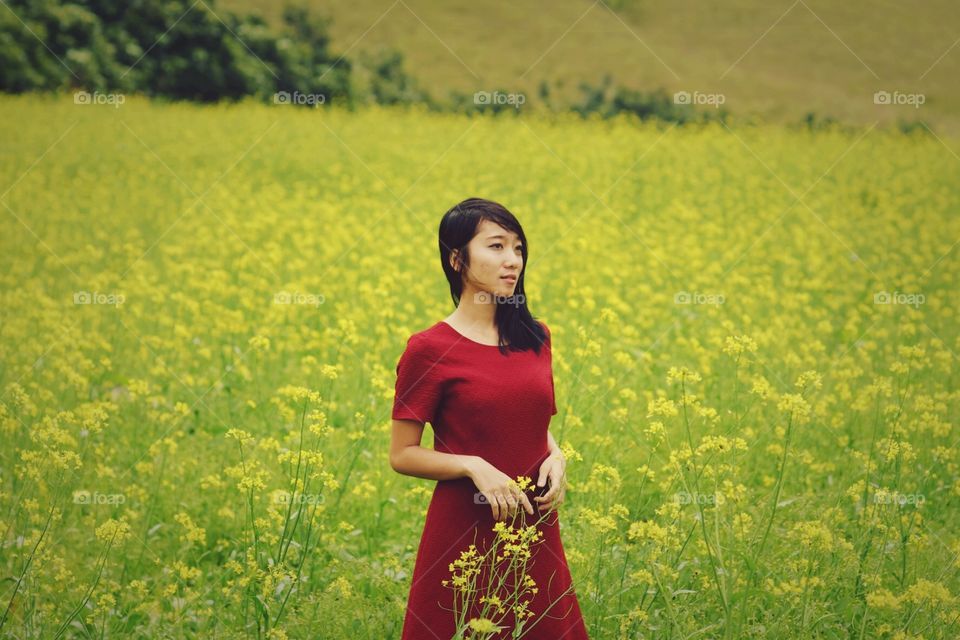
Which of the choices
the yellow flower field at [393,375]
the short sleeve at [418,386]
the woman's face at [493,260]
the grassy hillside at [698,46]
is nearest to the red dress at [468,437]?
the short sleeve at [418,386]

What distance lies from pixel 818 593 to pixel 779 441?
4.69ft

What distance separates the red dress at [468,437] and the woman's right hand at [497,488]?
6cm

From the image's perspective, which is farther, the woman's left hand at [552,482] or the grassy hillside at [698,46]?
the grassy hillside at [698,46]

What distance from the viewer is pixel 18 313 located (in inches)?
240

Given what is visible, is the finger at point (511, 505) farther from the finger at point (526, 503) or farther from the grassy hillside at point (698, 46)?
the grassy hillside at point (698, 46)

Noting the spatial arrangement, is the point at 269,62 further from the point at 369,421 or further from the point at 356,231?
the point at 369,421

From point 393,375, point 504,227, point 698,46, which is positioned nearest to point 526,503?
point 504,227

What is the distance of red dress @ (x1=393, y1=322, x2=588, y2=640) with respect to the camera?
247 centimetres

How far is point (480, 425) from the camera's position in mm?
2482

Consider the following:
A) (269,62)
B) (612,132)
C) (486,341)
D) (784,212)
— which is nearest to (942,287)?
(784,212)

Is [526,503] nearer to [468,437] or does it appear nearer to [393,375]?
[468,437]

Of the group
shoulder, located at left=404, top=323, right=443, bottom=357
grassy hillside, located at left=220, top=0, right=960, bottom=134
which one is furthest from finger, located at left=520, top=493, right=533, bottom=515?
grassy hillside, located at left=220, top=0, right=960, bottom=134

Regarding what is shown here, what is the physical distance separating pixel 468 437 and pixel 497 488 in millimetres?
186

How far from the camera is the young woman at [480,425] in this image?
2.46 m
